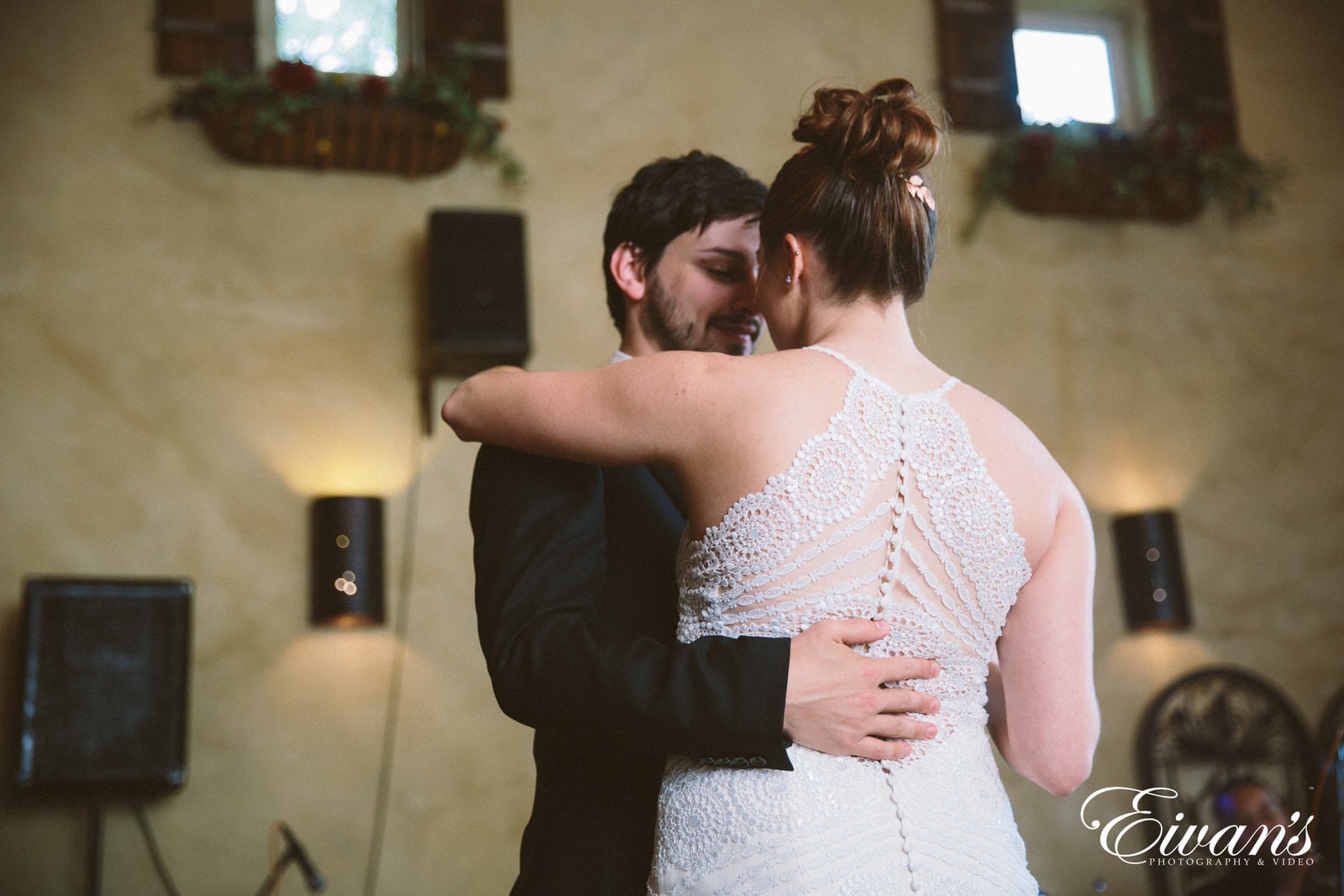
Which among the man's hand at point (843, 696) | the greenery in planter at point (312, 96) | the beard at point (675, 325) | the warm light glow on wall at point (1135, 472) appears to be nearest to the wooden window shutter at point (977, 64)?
the warm light glow on wall at point (1135, 472)

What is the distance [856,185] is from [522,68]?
155 inches

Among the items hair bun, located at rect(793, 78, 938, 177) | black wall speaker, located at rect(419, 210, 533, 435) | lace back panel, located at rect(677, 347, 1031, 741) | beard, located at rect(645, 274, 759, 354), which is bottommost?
lace back panel, located at rect(677, 347, 1031, 741)

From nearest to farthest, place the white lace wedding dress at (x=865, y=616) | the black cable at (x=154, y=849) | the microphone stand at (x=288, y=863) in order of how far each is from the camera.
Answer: the white lace wedding dress at (x=865, y=616) < the microphone stand at (x=288, y=863) < the black cable at (x=154, y=849)

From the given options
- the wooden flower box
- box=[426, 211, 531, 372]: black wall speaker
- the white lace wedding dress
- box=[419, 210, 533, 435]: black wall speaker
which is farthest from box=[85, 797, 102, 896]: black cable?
the white lace wedding dress

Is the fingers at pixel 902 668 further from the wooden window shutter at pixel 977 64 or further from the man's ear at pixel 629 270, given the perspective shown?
the wooden window shutter at pixel 977 64

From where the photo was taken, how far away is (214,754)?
418 cm

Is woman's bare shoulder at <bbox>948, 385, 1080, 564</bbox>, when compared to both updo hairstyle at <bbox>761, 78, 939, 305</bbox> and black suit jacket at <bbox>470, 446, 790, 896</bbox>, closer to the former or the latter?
updo hairstyle at <bbox>761, 78, 939, 305</bbox>

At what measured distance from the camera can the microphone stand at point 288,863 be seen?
152 inches

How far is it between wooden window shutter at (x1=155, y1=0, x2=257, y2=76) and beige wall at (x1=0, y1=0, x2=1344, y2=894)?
0.27 feet

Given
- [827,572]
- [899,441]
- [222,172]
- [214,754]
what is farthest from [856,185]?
[222,172]

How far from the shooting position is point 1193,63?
5871 millimetres

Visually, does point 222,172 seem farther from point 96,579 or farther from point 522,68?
point 96,579

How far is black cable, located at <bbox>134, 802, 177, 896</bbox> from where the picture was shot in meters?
4.03

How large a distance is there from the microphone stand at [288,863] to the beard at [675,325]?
2.56 metres
